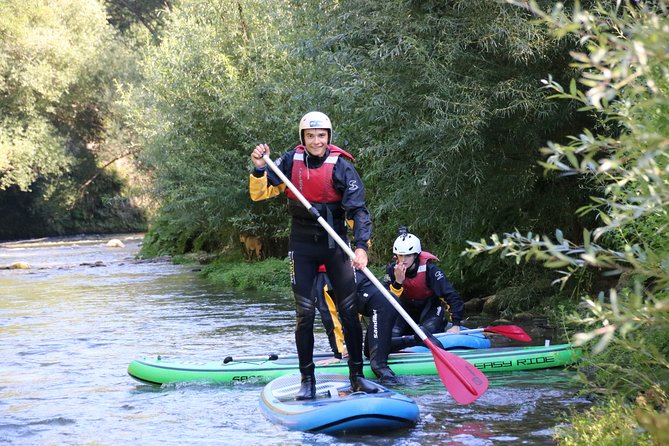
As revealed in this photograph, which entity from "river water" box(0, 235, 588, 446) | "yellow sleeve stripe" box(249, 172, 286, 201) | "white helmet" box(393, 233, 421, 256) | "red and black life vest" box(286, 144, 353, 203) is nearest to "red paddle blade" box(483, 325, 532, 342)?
"river water" box(0, 235, 588, 446)

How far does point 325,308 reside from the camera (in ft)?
25.4

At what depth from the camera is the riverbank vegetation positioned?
3.10m

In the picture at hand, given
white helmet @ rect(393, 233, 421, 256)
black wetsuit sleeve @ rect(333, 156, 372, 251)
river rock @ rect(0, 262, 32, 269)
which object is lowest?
river rock @ rect(0, 262, 32, 269)

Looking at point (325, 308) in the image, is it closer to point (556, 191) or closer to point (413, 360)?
point (413, 360)

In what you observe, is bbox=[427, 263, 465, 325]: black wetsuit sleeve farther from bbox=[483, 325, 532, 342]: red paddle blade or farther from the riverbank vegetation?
the riverbank vegetation

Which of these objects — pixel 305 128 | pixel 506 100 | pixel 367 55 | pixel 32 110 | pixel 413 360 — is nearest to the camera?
pixel 305 128

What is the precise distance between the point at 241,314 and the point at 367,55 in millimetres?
4494

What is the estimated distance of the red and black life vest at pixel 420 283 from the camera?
8.06 meters

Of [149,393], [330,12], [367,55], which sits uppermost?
[330,12]

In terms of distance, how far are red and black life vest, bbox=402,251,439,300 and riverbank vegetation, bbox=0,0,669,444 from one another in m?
0.87

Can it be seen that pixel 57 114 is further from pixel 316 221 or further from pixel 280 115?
pixel 316 221

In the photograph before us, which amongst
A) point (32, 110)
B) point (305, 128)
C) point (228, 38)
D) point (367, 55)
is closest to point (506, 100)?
point (367, 55)

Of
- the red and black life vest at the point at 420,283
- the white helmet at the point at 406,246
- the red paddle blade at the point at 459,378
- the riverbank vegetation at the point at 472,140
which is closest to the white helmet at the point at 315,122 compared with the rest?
the riverbank vegetation at the point at 472,140

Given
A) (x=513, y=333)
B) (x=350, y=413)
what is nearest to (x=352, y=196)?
(x=350, y=413)
